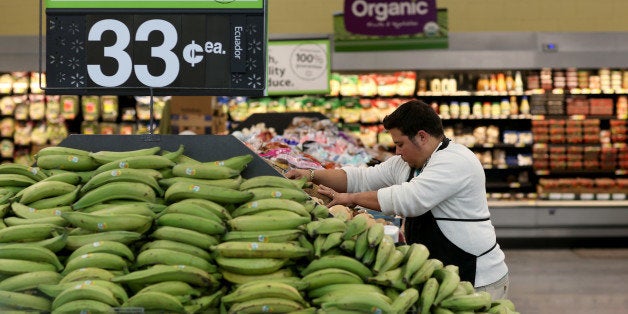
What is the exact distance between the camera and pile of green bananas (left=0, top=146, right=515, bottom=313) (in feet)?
7.41

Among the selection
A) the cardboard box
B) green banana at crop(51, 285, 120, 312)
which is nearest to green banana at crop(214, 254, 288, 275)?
green banana at crop(51, 285, 120, 312)

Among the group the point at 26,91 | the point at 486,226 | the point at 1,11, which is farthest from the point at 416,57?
the point at 486,226

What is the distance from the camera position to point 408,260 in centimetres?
250

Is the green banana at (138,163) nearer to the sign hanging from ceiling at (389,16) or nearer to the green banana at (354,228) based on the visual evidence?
the green banana at (354,228)

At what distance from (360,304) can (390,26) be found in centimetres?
754

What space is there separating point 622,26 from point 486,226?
350 inches

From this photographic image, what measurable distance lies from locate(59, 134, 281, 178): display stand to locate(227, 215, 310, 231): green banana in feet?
1.47

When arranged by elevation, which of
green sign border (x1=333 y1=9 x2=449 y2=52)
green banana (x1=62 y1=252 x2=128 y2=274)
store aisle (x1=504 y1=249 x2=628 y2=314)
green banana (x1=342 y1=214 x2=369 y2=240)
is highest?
green sign border (x1=333 y1=9 x2=449 y2=52)

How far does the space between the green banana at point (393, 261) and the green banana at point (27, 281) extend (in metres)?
0.95

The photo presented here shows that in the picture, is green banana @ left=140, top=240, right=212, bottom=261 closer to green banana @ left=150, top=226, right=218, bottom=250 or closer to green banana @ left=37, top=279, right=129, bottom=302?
green banana @ left=150, top=226, right=218, bottom=250

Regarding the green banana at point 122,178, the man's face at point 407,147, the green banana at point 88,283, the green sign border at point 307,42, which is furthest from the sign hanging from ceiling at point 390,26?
the green banana at point 88,283

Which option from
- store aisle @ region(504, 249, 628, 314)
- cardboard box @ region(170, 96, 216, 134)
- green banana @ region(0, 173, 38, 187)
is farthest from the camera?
cardboard box @ region(170, 96, 216, 134)

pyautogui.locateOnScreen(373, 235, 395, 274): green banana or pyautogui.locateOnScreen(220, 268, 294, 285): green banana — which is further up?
pyautogui.locateOnScreen(373, 235, 395, 274): green banana

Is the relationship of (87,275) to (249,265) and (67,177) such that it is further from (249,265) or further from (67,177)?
(67,177)
